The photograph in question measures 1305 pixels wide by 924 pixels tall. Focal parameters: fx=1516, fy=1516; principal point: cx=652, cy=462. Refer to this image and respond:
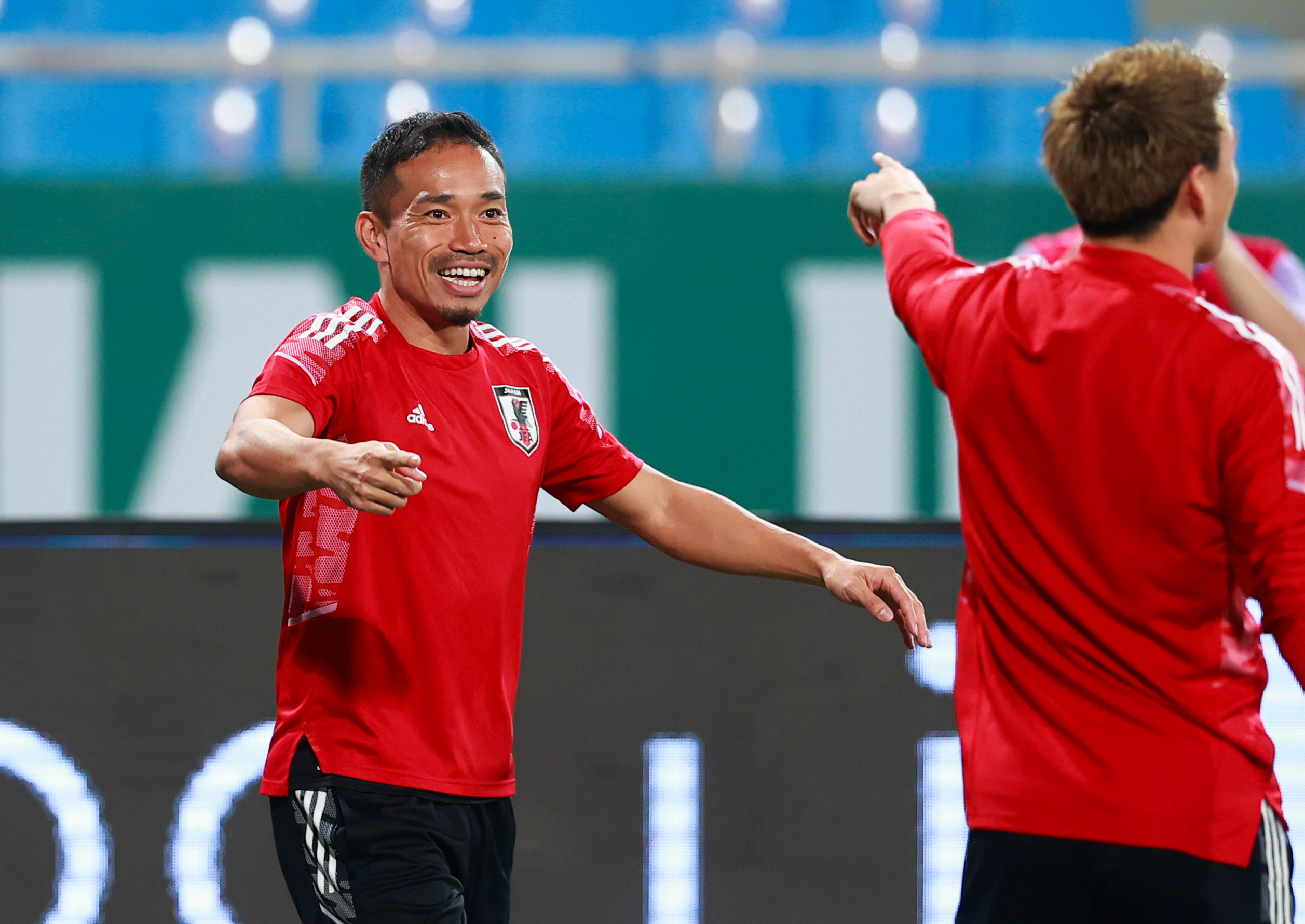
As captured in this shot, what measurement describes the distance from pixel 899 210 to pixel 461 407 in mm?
809

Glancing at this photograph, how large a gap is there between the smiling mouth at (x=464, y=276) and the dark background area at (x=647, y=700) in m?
0.91

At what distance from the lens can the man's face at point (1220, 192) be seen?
1.81 meters

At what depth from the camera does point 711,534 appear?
9.14ft

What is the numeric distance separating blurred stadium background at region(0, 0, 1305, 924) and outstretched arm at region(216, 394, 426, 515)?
43.9 inches

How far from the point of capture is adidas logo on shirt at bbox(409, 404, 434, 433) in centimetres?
245

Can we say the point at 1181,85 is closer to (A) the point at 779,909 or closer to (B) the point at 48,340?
(A) the point at 779,909

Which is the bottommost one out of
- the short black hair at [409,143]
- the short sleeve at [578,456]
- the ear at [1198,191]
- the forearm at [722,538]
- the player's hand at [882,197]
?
the forearm at [722,538]

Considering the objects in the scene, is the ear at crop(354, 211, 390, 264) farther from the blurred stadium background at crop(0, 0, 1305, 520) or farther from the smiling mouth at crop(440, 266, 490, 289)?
the blurred stadium background at crop(0, 0, 1305, 520)

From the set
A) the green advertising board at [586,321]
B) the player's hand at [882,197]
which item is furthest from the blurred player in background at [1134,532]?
the green advertising board at [586,321]

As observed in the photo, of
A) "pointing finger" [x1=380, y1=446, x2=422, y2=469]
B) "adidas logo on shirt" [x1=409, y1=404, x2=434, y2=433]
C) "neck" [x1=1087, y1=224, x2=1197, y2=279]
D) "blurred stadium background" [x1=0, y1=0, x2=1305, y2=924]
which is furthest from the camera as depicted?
"blurred stadium background" [x1=0, y1=0, x2=1305, y2=924]

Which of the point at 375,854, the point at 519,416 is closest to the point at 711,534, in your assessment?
the point at 519,416

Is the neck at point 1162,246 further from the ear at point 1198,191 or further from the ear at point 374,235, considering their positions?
the ear at point 374,235

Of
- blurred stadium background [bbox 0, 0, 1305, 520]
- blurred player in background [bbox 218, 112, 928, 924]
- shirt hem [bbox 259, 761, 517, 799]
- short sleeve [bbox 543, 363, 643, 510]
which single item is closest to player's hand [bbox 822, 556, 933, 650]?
→ blurred player in background [bbox 218, 112, 928, 924]

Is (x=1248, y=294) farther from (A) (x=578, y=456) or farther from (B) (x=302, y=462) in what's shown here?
(B) (x=302, y=462)
